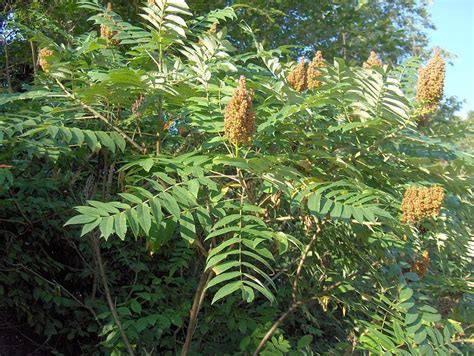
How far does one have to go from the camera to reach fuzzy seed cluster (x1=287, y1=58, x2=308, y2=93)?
8.20ft

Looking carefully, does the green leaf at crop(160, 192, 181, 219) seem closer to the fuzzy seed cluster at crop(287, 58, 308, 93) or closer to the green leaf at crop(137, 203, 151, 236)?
the green leaf at crop(137, 203, 151, 236)

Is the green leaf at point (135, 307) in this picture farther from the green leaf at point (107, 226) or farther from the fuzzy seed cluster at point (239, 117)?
the fuzzy seed cluster at point (239, 117)


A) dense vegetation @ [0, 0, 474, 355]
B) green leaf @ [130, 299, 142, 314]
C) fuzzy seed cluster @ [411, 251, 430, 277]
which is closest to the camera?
dense vegetation @ [0, 0, 474, 355]

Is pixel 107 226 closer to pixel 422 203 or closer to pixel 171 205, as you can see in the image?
pixel 171 205

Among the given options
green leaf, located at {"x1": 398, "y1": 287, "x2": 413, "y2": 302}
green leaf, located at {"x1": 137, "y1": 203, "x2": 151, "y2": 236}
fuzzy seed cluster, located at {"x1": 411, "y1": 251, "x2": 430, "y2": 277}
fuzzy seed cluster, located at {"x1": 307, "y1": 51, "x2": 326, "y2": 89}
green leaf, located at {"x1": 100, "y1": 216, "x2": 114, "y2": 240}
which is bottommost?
green leaf, located at {"x1": 398, "y1": 287, "x2": 413, "y2": 302}

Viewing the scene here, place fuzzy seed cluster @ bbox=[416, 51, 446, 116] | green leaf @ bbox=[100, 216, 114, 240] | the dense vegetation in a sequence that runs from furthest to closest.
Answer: fuzzy seed cluster @ bbox=[416, 51, 446, 116] < the dense vegetation < green leaf @ bbox=[100, 216, 114, 240]

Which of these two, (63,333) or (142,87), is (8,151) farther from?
(63,333)

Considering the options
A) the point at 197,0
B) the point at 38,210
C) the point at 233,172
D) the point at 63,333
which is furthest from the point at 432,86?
the point at 197,0

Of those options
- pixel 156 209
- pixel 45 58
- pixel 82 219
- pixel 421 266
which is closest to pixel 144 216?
pixel 156 209

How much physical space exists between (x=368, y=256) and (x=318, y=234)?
16.7 inches

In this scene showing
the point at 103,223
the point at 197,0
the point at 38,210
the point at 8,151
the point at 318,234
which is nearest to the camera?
the point at 103,223

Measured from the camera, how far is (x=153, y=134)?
2529mm

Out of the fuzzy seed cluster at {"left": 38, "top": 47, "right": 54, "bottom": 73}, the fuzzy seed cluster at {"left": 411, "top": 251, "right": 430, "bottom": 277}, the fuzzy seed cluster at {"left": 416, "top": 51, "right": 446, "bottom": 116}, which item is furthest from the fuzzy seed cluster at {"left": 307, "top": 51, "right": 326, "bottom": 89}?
the fuzzy seed cluster at {"left": 38, "top": 47, "right": 54, "bottom": 73}

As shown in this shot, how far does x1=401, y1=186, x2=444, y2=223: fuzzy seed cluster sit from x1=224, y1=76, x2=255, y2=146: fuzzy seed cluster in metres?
0.62
